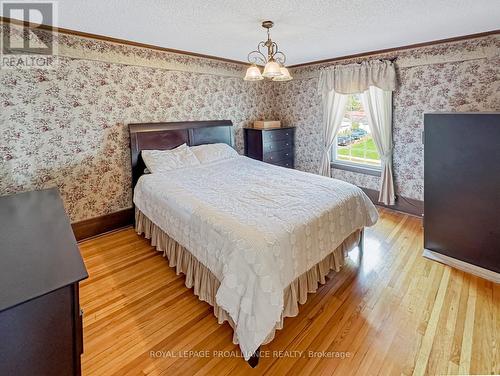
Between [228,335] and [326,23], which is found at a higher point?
[326,23]

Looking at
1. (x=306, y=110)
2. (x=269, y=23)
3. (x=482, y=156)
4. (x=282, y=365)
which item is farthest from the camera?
(x=306, y=110)

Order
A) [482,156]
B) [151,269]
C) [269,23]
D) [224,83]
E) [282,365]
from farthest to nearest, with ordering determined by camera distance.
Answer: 1. [224,83]
2. [151,269]
3. [269,23]
4. [482,156]
5. [282,365]

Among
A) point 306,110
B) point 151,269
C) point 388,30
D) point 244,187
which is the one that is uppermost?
point 388,30

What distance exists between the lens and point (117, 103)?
10.3ft

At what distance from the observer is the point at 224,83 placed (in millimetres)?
4234

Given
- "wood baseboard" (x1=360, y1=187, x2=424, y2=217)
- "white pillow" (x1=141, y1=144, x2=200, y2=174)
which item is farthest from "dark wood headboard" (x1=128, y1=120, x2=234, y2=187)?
"wood baseboard" (x1=360, y1=187, x2=424, y2=217)

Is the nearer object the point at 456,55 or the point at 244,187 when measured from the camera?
the point at 244,187

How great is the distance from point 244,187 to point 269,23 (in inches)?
58.8

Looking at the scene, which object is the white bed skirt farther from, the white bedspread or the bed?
the white bedspread

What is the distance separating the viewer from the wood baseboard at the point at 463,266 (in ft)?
7.44

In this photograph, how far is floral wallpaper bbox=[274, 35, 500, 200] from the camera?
9.57ft

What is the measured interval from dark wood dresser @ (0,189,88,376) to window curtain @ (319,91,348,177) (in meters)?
3.93

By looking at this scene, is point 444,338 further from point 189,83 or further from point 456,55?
point 189,83

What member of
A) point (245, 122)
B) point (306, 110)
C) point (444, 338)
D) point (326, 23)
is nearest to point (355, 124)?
point (306, 110)
